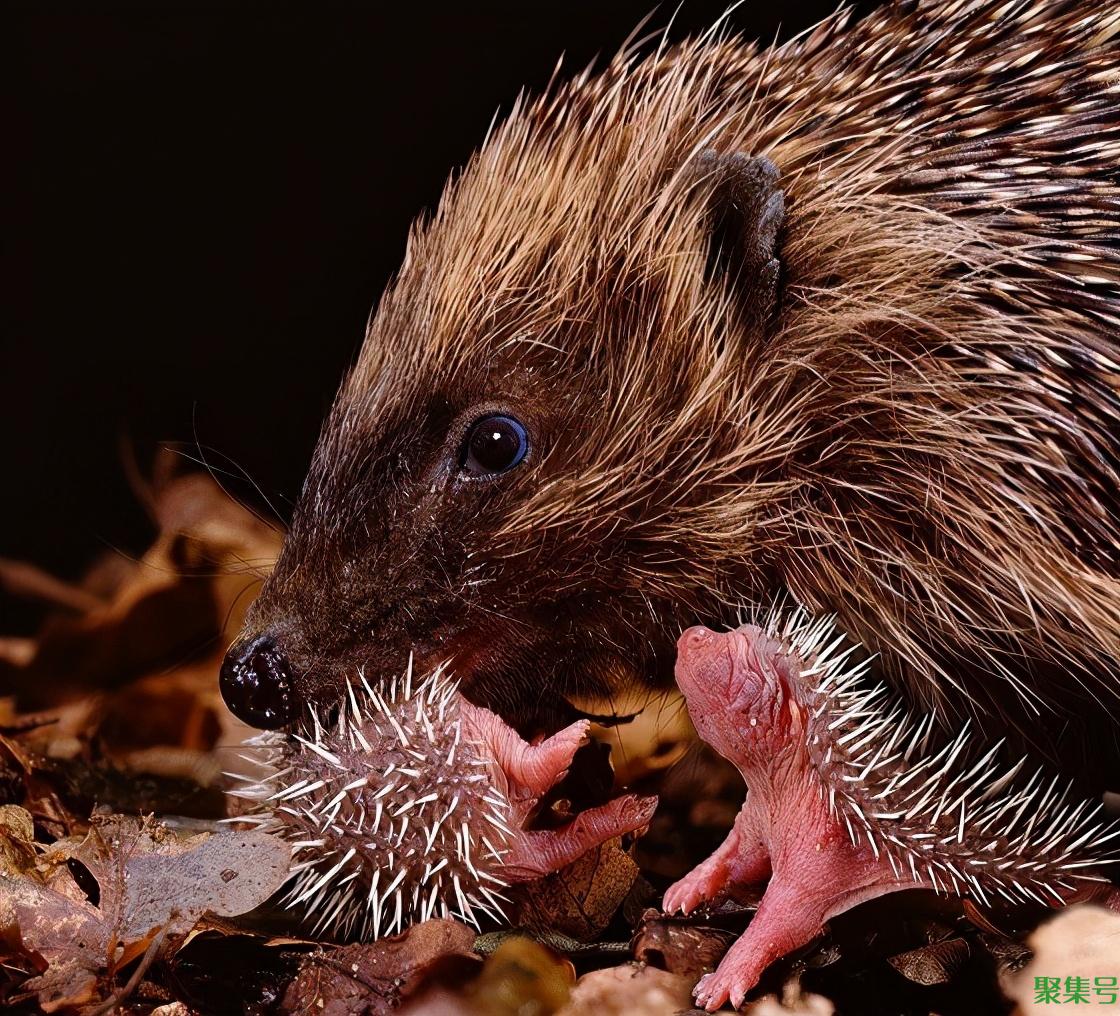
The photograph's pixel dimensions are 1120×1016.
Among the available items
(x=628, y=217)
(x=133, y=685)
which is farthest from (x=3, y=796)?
(x=628, y=217)

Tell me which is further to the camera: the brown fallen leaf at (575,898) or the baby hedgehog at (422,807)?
the brown fallen leaf at (575,898)

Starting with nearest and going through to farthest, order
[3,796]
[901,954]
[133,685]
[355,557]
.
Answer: [901,954] < [355,557] < [3,796] < [133,685]

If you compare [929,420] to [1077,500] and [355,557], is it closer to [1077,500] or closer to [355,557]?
[1077,500]

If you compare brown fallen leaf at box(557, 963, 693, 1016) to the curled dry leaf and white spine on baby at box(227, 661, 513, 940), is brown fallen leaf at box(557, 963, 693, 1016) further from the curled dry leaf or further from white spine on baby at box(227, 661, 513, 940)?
the curled dry leaf

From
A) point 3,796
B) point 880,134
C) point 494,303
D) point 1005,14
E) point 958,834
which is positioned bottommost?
point 3,796

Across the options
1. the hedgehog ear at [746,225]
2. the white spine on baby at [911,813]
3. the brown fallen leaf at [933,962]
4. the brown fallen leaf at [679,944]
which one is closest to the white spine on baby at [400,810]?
the brown fallen leaf at [679,944]

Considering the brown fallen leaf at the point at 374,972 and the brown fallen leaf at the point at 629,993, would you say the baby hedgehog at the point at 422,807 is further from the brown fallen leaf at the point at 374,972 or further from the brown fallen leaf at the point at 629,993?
the brown fallen leaf at the point at 629,993

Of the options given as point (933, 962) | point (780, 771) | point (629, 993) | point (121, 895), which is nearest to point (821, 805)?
point (780, 771)
